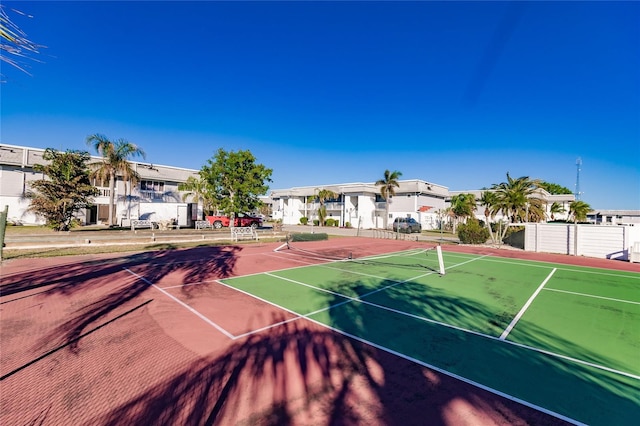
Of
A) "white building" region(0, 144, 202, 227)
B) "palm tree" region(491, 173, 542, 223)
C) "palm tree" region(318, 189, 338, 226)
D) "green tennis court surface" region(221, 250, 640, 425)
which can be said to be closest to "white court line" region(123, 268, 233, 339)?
"green tennis court surface" region(221, 250, 640, 425)

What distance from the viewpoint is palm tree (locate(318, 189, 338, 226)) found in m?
56.0

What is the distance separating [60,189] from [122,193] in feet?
54.8

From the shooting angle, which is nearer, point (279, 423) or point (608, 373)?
point (279, 423)

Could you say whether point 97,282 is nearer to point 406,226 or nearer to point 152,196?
point 406,226

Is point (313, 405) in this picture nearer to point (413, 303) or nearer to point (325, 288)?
point (413, 303)

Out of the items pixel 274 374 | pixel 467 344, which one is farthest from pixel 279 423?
pixel 467 344

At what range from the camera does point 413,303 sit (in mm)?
8523

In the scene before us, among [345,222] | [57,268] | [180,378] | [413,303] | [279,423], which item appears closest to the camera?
[279,423]

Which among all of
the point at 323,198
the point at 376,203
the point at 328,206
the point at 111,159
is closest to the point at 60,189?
the point at 111,159

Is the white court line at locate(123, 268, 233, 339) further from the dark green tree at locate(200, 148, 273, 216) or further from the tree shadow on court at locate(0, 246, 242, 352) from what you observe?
the dark green tree at locate(200, 148, 273, 216)

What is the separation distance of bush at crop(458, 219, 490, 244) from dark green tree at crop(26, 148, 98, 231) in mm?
36243

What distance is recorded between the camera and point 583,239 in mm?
21188

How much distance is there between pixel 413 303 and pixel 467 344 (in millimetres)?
2690

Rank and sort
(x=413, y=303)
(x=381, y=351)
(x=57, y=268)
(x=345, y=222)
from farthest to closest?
(x=345, y=222)
(x=57, y=268)
(x=413, y=303)
(x=381, y=351)
